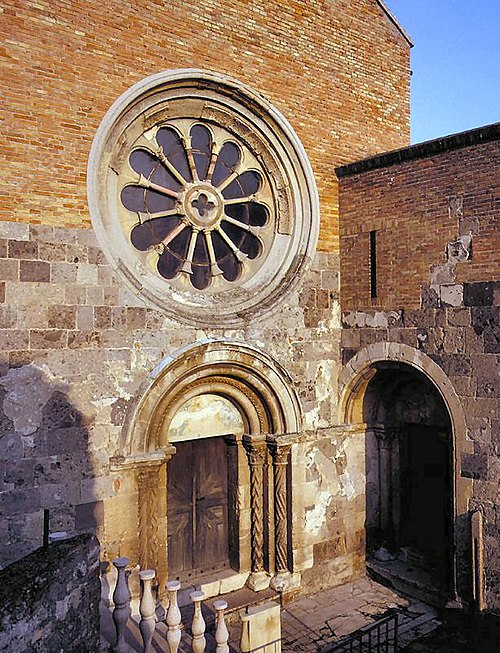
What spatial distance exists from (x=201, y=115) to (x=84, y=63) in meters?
1.88

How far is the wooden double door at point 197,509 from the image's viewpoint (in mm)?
7984

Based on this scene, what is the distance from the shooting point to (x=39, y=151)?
6320mm

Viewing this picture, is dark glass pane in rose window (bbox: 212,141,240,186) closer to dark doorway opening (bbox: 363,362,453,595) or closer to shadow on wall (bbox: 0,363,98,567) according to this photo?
shadow on wall (bbox: 0,363,98,567)

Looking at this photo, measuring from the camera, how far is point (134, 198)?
764cm

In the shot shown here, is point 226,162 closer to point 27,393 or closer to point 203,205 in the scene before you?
point 203,205

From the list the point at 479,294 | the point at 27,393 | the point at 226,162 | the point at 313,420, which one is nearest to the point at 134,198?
the point at 226,162

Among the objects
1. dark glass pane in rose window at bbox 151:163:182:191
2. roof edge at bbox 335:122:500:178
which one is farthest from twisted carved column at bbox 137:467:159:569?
roof edge at bbox 335:122:500:178

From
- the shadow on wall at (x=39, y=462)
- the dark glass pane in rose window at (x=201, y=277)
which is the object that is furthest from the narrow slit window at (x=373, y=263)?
the shadow on wall at (x=39, y=462)

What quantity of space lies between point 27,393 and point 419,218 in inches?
215

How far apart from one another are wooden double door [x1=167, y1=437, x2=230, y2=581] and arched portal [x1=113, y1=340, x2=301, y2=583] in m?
0.01

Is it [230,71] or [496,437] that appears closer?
[496,437]

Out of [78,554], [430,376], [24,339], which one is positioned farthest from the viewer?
[430,376]

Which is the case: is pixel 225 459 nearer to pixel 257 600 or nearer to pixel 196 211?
pixel 257 600

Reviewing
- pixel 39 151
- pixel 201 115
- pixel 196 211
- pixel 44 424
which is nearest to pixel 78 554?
pixel 44 424
